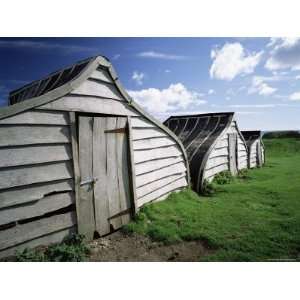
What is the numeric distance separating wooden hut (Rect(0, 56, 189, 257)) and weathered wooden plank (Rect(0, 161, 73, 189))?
0.05 feet

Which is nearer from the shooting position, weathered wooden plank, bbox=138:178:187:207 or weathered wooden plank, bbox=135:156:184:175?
weathered wooden plank, bbox=135:156:184:175

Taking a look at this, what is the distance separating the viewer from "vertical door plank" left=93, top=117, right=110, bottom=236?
568cm

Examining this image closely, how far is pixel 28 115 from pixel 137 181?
3017 millimetres

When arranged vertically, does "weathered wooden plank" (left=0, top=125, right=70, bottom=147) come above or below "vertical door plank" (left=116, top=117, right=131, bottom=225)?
above

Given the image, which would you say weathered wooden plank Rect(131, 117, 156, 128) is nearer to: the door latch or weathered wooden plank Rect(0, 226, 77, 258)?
the door latch

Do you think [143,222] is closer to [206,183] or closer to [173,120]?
[206,183]

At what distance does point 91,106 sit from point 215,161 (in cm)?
693

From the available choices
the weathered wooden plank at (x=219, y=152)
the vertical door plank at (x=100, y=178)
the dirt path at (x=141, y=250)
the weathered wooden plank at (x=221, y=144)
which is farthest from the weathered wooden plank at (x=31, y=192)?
the weathered wooden plank at (x=221, y=144)

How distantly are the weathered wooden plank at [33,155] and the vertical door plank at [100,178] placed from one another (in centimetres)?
68

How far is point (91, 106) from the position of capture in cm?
561

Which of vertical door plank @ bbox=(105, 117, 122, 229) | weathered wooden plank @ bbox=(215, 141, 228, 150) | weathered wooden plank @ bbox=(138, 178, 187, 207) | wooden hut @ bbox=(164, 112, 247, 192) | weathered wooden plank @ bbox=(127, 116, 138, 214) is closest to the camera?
vertical door plank @ bbox=(105, 117, 122, 229)

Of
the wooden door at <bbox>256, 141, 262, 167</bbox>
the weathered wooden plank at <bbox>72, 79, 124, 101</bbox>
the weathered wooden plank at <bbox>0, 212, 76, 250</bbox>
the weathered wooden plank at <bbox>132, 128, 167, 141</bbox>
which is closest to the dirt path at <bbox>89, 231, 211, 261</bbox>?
the weathered wooden plank at <bbox>0, 212, 76, 250</bbox>

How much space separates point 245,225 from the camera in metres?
6.30
